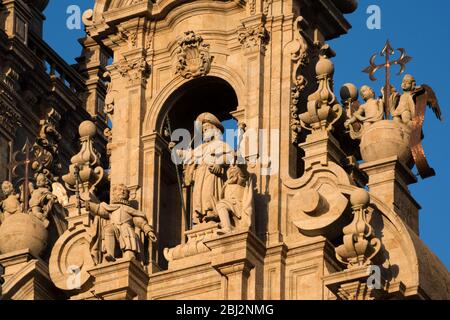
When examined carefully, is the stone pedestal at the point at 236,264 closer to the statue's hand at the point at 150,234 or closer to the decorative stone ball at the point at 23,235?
the statue's hand at the point at 150,234

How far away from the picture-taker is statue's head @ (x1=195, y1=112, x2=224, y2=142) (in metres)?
70.6

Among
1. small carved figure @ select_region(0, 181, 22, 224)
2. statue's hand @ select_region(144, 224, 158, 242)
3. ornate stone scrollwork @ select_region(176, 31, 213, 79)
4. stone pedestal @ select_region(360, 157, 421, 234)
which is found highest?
ornate stone scrollwork @ select_region(176, 31, 213, 79)

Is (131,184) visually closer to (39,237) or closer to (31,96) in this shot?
(39,237)

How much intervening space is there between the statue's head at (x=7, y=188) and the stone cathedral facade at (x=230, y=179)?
2.1 inches

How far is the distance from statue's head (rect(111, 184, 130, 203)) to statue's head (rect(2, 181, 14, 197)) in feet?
13.4

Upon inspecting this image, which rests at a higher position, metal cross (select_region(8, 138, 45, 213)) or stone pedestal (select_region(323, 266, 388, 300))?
metal cross (select_region(8, 138, 45, 213))

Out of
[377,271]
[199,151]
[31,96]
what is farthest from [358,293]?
[31,96]

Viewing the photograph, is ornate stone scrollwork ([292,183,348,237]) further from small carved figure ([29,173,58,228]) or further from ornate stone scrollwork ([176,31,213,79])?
small carved figure ([29,173,58,228])

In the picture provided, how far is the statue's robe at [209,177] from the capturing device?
2749 inches

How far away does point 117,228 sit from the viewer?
230 ft

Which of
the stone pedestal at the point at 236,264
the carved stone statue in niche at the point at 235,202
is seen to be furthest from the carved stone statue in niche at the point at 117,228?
the stone pedestal at the point at 236,264

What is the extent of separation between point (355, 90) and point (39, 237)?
665cm

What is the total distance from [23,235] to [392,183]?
24.5 feet

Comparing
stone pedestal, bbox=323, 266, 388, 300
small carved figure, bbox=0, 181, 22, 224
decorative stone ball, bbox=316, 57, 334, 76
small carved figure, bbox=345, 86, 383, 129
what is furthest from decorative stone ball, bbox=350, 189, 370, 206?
small carved figure, bbox=0, 181, 22, 224
